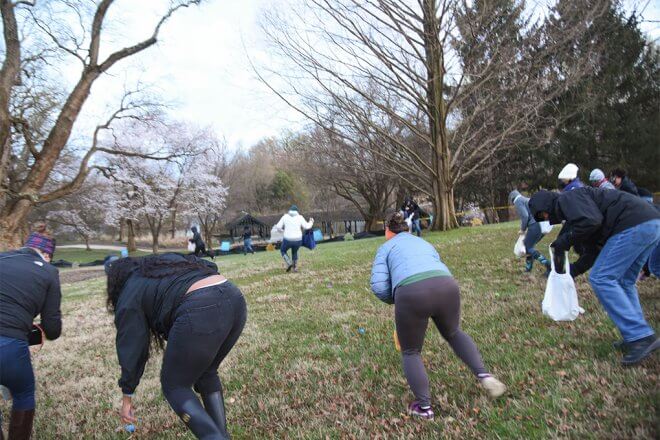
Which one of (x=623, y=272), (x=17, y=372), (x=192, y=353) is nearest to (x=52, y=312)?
(x=17, y=372)

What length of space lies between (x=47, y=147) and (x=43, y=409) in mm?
12067

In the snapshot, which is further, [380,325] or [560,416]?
[380,325]

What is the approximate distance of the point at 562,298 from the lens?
17.1 ft

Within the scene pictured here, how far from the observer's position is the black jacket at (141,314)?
110 inches

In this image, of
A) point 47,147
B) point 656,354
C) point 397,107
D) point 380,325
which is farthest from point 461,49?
point 656,354

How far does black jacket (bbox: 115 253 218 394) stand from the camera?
2.79 m

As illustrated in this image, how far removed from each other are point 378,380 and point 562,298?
7.63ft

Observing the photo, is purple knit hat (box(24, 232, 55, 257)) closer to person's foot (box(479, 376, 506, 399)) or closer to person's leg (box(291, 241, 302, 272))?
person's foot (box(479, 376, 506, 399))

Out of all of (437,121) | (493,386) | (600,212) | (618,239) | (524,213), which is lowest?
(493,386)

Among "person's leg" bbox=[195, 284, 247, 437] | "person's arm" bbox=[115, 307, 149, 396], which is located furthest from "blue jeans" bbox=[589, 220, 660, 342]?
"person's arm" bbox=[115, 307, 149, 396]

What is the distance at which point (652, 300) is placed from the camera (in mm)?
6348

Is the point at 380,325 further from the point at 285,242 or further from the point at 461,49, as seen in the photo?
the point at 461,49

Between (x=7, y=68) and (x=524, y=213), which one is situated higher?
(x=7, y=68)

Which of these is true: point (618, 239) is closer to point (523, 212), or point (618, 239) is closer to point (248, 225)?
point (523, 212)
